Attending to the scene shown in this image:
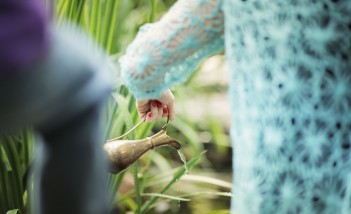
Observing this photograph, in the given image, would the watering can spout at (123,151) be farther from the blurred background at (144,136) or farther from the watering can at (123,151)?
the blurred background at (144,136)

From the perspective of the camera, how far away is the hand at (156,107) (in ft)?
3.52

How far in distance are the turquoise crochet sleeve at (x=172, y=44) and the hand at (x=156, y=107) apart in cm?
6

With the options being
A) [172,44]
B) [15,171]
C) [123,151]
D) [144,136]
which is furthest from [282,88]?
[15,171]

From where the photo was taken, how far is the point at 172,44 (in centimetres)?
95

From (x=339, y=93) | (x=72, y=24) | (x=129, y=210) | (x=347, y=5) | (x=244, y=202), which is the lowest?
(x=129, y=210)

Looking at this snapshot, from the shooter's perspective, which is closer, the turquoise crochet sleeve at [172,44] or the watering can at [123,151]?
the turquoise crochet sleeve at [172,44]

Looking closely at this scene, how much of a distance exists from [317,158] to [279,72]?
0.12 metres

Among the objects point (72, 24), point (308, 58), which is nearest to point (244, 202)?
point (308, 58)

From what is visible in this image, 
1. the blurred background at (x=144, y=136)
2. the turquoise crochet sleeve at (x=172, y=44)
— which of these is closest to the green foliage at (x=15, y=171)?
the blurred background at (x=144, y=136)

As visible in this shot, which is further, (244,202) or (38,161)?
(244,202)

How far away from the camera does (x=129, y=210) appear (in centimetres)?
206

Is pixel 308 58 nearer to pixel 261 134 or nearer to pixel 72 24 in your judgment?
pixel 261 134

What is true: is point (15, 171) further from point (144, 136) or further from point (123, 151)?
point (123, 151)

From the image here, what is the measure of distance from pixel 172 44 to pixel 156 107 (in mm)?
161
